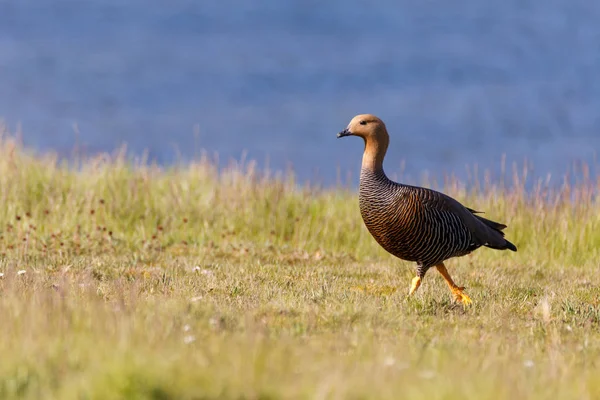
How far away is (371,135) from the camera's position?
9.94 meters

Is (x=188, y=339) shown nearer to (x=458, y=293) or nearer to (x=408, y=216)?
(x=408, y=216)

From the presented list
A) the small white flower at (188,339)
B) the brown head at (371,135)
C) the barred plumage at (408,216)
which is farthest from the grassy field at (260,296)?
the brown head at (371,135)

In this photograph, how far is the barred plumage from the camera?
9297 mm

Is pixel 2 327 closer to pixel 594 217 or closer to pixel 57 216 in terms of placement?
pixel 57 216

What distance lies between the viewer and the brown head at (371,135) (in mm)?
9797

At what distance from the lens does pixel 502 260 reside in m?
13.5

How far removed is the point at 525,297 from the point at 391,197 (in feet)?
5.86

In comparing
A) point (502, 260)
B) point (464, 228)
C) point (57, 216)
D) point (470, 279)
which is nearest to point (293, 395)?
point (464, 228)

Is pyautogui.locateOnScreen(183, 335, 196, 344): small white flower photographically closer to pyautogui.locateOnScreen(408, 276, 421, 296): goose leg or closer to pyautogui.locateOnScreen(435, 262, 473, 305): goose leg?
pyautogui.locateOnScreen(435, 262, 473, 305): goose leg

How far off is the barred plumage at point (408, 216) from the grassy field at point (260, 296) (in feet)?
1.57

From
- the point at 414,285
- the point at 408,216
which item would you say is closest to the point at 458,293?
the point at 414,285

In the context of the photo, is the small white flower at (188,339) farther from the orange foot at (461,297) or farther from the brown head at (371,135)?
the brown head at (371,135)

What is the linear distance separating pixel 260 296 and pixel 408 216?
1.81 meters

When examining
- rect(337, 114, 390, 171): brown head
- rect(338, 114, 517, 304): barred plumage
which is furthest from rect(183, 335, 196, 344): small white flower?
rect(337, 114, 390, 171): brown head
